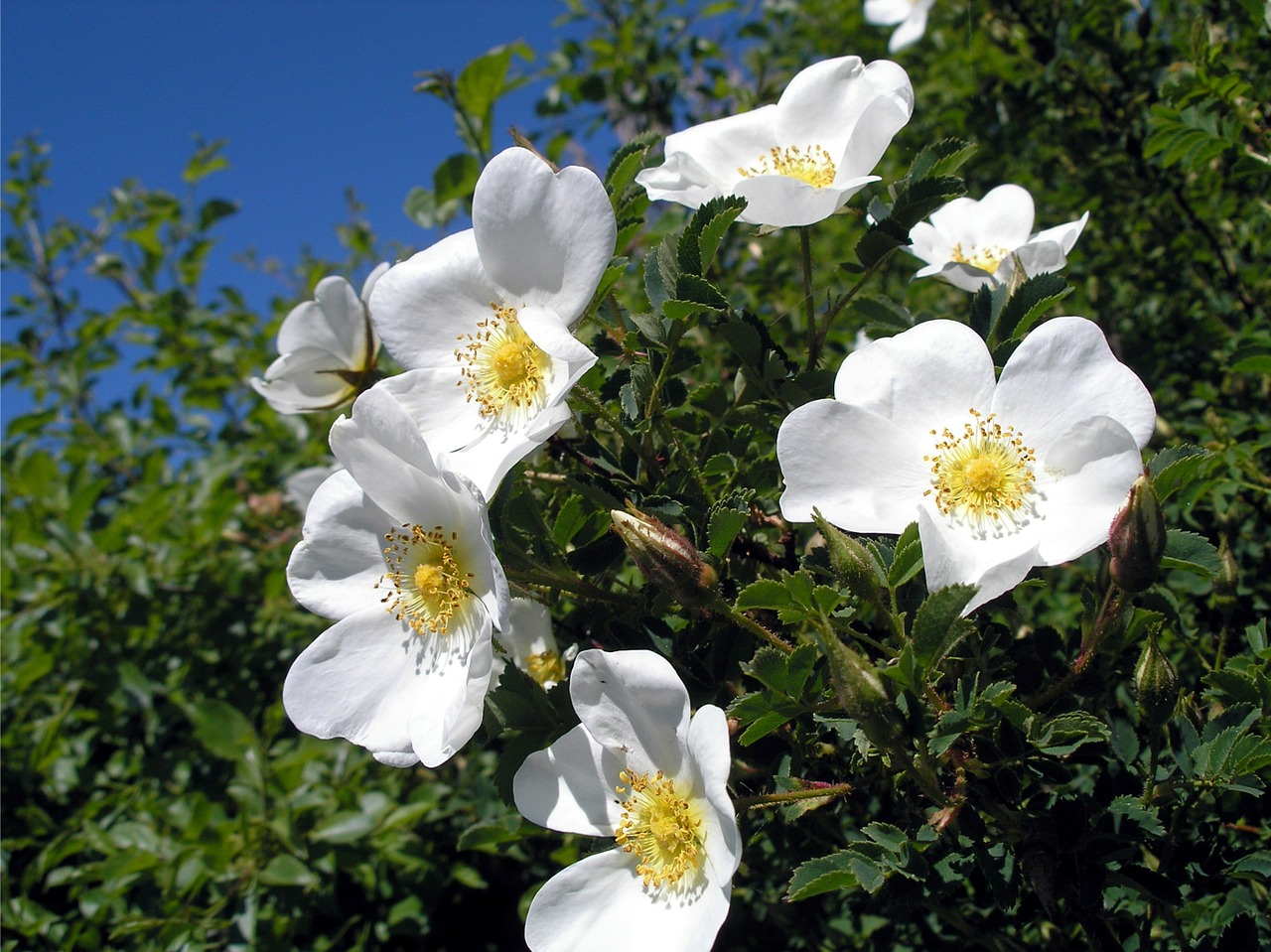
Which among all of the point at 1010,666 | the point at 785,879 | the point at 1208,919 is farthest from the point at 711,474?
the point at 1208,919

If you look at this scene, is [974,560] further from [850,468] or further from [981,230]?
[981,230]

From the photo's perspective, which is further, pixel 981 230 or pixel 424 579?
pixel 981 230

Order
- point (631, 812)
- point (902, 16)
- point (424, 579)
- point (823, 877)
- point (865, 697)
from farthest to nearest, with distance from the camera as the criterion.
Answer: point (902, 16) < point (424, 579) < point (631, 812) < point (823, 877) < point (865, 697)

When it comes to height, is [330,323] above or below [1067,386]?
above

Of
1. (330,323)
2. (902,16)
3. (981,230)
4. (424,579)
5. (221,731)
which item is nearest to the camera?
(424,579)

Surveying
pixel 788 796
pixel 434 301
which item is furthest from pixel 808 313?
pixel 788 796

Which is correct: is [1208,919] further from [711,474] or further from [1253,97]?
[1253,97]

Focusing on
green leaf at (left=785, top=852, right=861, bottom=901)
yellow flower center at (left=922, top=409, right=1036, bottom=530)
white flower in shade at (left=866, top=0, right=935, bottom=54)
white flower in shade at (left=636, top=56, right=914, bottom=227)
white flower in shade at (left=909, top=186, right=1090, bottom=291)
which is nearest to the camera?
green leaf at (left=785, top=852, right=861, bottom=901)

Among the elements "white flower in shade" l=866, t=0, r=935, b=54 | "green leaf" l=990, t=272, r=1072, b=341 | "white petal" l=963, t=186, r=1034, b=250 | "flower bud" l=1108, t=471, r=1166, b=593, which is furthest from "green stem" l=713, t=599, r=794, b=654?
"white flower in shade" l=866, t=0, r=935, b=54

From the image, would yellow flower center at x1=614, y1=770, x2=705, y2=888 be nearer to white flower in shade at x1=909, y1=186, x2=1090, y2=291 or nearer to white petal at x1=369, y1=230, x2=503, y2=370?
white petal at x1=369, y1=230, x2=503, y2=370
